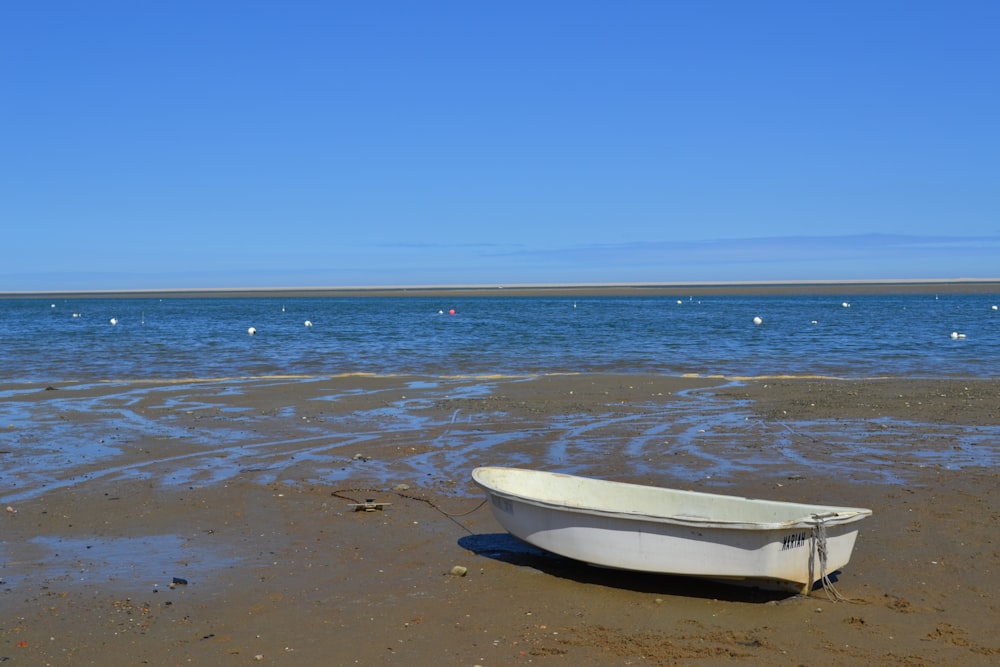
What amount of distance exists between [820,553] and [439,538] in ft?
12.3

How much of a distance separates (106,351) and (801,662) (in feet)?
111

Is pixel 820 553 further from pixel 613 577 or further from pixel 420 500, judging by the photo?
pixel 420 500

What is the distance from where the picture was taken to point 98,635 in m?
7.08

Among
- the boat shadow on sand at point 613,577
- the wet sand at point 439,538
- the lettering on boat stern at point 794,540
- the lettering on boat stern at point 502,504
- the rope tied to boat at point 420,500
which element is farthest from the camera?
the rope tied to boat at point 420,500

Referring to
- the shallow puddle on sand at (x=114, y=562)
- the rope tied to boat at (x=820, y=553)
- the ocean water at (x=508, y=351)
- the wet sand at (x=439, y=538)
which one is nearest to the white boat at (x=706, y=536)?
the rope tied to boat at (x=820, y=553)

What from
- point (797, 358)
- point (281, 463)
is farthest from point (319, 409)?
point (797, 358)

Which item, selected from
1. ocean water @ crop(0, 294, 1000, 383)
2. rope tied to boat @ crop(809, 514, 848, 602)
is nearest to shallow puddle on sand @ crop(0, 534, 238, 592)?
rope tied to boat @ crop(809, 514, 848, 602)

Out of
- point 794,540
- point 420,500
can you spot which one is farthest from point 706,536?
point 420,500

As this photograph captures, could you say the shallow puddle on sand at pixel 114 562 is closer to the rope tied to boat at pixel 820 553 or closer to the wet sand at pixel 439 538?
the wet sand at pixel 439 538

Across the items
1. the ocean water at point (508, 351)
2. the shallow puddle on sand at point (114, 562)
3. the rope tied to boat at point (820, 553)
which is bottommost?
the ocean water at point (508, 351)

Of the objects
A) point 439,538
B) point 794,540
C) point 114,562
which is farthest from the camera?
point 439,538

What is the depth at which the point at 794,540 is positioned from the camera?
7.43 meters

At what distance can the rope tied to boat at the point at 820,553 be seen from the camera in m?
7.40

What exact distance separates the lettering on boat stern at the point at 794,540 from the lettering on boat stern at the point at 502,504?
2.37 m
